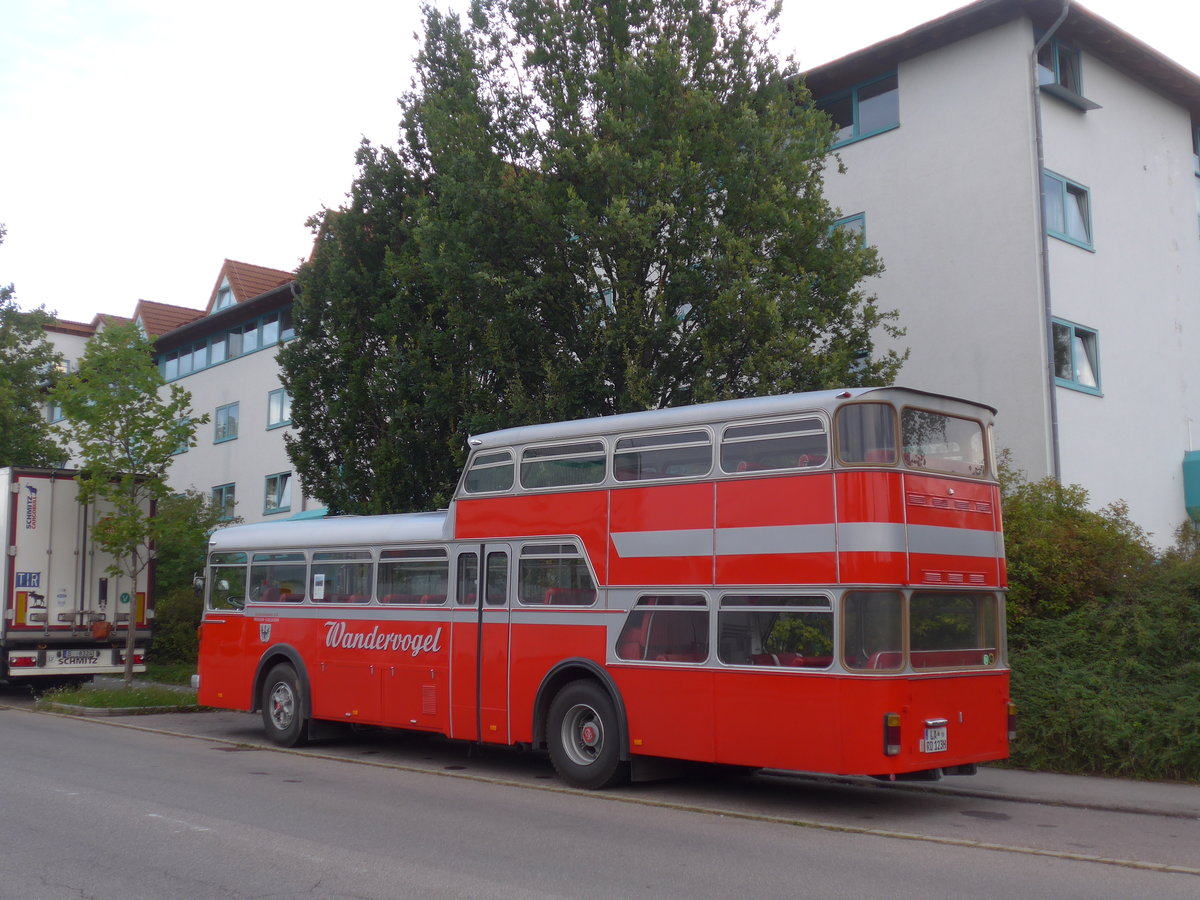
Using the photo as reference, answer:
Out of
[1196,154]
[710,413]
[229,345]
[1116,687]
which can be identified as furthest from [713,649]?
[229,345]

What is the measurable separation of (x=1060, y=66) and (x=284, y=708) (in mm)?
17406

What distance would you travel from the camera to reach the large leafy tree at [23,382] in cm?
3675

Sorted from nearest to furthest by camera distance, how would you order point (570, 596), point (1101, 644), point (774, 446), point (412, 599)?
point (774, 446) → point (570, 596) → point (1101, 644) → point (412, 599)

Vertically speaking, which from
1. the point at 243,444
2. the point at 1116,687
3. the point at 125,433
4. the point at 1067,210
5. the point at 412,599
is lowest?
the point at 1116,687

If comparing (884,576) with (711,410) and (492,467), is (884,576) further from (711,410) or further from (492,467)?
(492,467)

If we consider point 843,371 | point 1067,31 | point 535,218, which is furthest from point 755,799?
point 1067,31

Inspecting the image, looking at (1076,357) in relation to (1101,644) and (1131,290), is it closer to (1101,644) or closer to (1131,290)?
(1131,290)

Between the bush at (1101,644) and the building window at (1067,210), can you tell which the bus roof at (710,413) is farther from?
the building window at (1067,210)

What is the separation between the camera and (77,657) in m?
20.2

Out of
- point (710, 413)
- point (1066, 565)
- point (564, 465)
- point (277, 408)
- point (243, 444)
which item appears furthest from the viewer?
point (243, 444)

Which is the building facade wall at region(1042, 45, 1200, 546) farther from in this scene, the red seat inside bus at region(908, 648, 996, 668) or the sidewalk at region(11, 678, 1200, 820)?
the red seat inside bus at region(908, 648, 996, 668)

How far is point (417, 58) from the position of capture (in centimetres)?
1958

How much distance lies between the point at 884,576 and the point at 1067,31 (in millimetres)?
16059

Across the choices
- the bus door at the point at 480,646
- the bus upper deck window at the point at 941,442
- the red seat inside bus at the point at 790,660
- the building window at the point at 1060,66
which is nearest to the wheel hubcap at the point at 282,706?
the bus door at the point at 480,646
